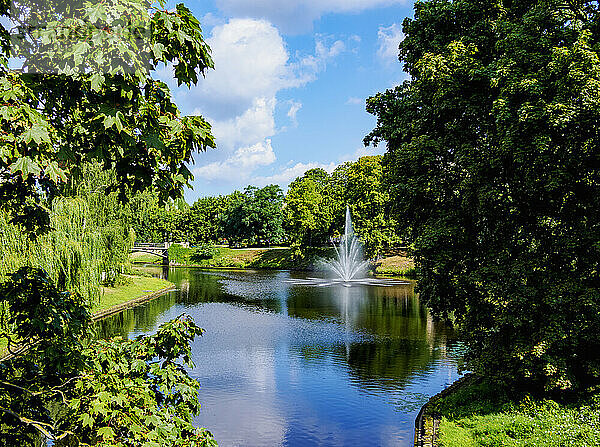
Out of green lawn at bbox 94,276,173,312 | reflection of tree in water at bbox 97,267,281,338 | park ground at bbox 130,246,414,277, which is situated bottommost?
reflection of tree in water at bbox 97,267,281,338

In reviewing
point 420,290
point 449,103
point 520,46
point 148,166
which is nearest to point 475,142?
point 449,103

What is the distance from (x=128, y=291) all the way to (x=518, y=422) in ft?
93.1

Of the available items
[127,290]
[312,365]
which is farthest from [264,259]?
[312,365]

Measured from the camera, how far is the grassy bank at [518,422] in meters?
9.38

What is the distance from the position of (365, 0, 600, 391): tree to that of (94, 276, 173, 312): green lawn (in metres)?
19.1

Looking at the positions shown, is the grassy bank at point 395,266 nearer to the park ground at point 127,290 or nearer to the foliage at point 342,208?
the foliage at point 342,208

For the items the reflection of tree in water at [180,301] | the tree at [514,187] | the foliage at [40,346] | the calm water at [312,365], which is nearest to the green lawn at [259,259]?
the reflection of tree in water at [180,301]

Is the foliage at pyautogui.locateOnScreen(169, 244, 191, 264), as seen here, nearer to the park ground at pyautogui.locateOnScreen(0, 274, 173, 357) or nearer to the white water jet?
the white water jet

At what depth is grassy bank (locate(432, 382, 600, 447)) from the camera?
30.8ft

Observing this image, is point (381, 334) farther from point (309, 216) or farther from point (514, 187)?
point (309, 216)

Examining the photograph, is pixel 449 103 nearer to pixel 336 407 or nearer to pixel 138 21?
pixel 336 407

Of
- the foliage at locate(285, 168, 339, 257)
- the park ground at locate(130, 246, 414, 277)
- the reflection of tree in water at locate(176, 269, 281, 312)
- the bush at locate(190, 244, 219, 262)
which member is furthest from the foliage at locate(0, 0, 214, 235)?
the bush at locate(190, 244, 219, 262)

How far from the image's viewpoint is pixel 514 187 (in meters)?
11.6

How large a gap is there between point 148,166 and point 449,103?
10.2 m
